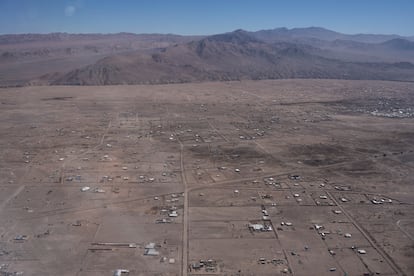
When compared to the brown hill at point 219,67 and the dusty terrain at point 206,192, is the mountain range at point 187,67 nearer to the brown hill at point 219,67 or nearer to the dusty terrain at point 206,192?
the brown hill at point 219,67

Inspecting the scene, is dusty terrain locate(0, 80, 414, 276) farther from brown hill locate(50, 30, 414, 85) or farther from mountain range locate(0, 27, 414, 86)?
mountain range locate(0, 27, 414, 86)

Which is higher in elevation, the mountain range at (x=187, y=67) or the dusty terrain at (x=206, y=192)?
the mountain range at (x=187, y=67)

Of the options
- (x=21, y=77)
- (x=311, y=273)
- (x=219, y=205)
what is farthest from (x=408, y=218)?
(x=21, y=77)

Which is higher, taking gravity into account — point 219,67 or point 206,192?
point 219,67

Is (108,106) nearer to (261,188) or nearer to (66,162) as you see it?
(66,162)

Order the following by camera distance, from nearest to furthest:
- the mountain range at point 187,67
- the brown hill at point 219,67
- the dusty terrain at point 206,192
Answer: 1. the dusty terrain at point 206,192
2. the mountain range at point 187,67
3. the brown hill at point 219,67

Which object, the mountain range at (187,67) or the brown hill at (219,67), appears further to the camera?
the brown hill at (219,67)

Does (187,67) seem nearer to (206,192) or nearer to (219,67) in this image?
(219,67)

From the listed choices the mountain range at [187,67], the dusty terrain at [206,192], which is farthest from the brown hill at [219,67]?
the dusty terrain at [206,192]

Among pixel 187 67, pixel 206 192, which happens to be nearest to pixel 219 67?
pixel 187 67
